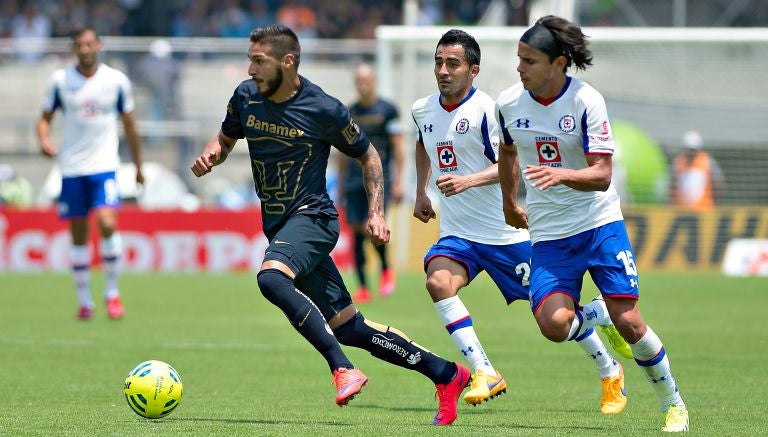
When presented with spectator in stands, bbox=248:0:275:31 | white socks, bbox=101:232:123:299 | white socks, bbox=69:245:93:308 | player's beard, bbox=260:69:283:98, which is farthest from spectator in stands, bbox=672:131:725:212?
player's beard, bbox=260:69:283:98

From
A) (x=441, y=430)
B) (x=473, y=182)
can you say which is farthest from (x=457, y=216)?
(x=441, y=430)

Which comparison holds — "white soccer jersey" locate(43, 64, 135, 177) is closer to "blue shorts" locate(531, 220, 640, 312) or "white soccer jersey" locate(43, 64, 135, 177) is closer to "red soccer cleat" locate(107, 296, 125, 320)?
"red soccer cleat" locate(107, 296, 125, 320)

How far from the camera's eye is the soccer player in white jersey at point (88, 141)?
523 inches

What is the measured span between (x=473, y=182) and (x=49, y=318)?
24.1 feet

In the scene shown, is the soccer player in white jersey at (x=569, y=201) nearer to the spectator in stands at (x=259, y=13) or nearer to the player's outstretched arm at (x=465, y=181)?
the player's outstretched arm at (x=465, y=181)

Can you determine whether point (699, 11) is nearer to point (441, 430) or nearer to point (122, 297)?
point (122, 297)

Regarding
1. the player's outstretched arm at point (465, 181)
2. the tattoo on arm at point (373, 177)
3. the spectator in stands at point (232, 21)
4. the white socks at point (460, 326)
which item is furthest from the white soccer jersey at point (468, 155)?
the spectator in stands at point (232, 21)

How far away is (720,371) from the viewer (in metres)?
9.88

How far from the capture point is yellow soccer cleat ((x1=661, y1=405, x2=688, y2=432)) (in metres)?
7.00

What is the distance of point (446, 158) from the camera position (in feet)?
27.7

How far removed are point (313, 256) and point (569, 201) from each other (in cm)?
153

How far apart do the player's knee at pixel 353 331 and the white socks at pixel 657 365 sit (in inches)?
61.3

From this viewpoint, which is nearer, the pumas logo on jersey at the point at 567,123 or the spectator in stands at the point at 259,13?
the pumas logo on jersey at the point at 567,123

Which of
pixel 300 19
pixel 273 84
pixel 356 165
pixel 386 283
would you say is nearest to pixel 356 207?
pixel 356 165
